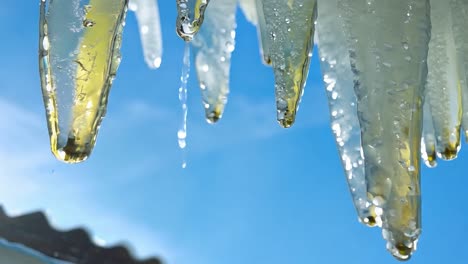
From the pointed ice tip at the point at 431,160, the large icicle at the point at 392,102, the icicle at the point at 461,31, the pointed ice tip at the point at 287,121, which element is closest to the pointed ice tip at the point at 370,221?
the large icicle at the point at 392,102

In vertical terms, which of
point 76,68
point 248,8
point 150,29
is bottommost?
point 150,29

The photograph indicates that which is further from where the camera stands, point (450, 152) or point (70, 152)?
point (450, 152)

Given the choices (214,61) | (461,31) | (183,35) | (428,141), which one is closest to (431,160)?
(428,141)

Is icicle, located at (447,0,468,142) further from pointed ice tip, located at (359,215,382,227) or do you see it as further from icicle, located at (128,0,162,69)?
icicle, located at (128,0,162,69)

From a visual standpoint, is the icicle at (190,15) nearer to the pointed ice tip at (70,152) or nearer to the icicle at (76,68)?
the icicle at (76,68)

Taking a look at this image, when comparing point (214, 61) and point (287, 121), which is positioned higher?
point (287, 121)

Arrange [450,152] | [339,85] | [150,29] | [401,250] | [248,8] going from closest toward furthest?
[401,250] → [339,85] → [450,152] → [248,8] → [150,29]

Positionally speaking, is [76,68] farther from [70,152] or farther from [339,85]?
[339,85]
